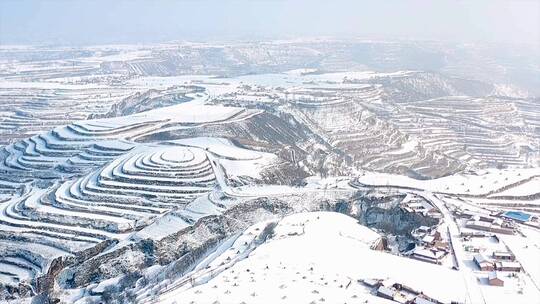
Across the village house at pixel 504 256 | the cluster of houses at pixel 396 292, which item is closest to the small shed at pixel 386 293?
the cluster of houses at pixel 396 292

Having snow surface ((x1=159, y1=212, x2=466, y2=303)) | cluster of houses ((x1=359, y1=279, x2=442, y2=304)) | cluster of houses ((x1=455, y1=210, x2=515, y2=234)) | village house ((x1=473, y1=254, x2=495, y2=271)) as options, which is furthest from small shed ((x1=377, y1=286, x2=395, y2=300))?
cluster of houses ((x1=455, y1=210, x2=515, y2=234))

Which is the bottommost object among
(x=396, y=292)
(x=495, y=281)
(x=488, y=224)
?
(x=488, y=224)

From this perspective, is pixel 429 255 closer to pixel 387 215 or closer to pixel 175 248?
pixel 387 215

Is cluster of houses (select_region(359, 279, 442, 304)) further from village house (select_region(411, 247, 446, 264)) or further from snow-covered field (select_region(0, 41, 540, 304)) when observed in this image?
village house (select_region(411, 247, 446, 264))

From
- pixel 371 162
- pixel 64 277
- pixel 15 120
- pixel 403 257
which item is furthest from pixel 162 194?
pixel 15 120

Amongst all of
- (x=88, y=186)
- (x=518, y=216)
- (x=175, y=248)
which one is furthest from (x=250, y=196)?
(x=518, y=216)
